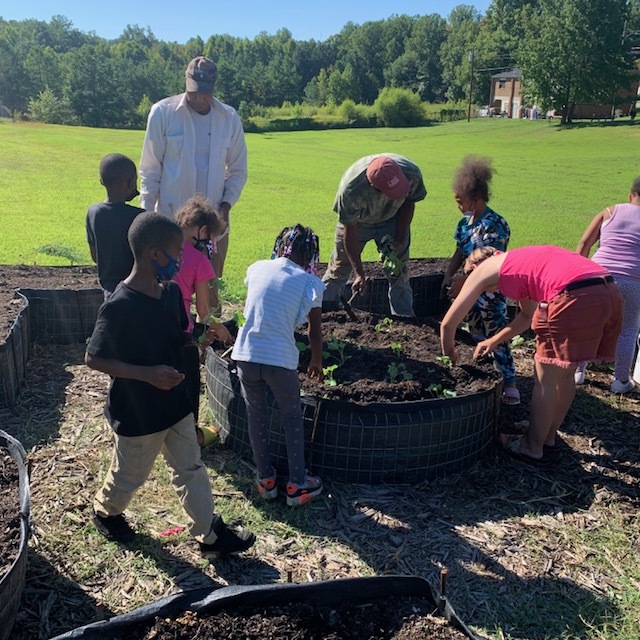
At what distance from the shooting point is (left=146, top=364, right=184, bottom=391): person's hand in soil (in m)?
2.68

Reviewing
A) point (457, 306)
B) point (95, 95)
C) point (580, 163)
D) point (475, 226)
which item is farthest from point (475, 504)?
point (95, 95)

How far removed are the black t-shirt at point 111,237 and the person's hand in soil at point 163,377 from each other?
1329 millimetres

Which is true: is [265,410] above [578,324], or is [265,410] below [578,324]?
below

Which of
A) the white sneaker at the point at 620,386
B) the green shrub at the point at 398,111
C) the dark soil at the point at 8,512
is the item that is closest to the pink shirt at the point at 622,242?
the white sneaker at the point at 620,386

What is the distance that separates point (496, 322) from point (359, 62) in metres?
126

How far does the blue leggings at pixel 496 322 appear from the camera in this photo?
484cm

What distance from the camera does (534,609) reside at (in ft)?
9.47

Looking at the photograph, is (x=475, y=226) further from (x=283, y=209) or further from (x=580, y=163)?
(x=580, y=163)

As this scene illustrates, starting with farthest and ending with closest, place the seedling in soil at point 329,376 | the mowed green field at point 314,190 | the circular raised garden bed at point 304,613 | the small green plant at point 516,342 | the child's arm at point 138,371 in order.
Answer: the mowed green field at point 314,190 → the small green plant at point 516,342 → the seedling in soil at point 329,376 → the child's arm at point 138,371 → the circular raised garden bed at point 304,613

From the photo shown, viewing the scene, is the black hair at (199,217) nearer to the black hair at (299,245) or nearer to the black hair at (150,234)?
the black hair at (299,245)

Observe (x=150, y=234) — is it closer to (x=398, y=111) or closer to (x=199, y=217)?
(x=199, y=217)

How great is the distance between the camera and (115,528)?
3.13 m

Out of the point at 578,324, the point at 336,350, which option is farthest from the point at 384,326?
the point at 578,324

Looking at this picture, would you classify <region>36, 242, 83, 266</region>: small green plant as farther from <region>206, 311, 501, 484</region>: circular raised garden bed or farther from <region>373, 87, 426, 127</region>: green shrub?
<region>373, 87, 426, 127</region>: green shrub
